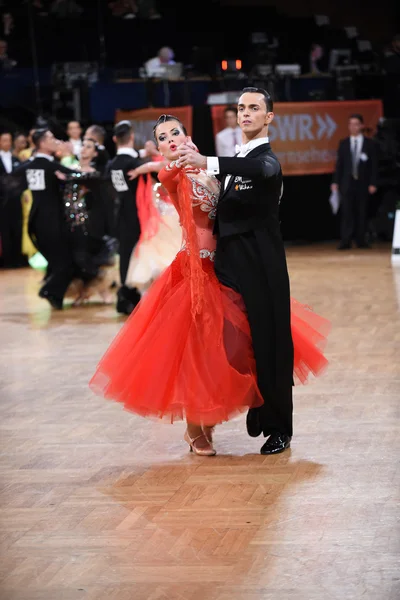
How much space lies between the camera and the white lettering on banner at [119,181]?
818cm

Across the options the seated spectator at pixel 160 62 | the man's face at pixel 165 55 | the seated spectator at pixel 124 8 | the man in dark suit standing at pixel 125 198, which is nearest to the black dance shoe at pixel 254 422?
the man in dark suit standing at pixel 125 198

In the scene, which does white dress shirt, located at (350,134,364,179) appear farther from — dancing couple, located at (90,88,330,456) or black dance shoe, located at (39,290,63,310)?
dancing couple, located at (90,88,330,456)

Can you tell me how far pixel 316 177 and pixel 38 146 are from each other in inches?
217

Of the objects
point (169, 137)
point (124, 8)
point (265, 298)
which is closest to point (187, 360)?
point (265, 298)

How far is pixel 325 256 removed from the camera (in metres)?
12.0

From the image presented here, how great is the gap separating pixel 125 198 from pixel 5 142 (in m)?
4.55

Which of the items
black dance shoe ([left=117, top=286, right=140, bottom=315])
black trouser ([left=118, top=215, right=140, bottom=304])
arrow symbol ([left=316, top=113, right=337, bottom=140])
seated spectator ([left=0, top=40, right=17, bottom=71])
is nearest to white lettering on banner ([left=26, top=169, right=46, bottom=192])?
black trouser ([left=118, top=215, right=140, bottom=304])

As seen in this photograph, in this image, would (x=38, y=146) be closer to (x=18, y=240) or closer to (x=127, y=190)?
(x=127, y=190)

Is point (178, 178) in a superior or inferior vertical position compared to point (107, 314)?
superior

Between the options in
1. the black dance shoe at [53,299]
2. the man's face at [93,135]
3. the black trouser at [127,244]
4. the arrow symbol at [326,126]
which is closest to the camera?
the black trouser at [127,244]

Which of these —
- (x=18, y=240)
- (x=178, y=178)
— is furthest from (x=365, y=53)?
(x=178, y=178)

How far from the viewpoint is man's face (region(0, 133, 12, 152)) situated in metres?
12.3

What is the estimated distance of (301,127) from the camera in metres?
13.0

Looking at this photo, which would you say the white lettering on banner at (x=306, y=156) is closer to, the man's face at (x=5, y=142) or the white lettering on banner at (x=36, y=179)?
the man's face at (x=5, y=142)
